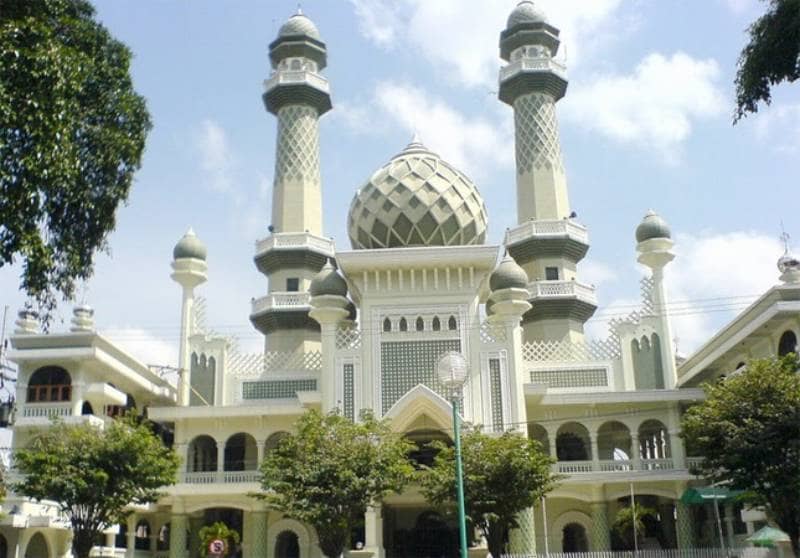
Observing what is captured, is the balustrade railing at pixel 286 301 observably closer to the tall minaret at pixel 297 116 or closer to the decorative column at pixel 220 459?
the tall minaret at pixel 297 116

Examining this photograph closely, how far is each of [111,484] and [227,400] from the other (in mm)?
10821

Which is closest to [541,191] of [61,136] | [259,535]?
[259,535]

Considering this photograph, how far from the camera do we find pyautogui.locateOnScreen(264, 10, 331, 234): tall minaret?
41125mm

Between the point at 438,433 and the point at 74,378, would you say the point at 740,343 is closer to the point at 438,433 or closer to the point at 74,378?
the point at 438,433

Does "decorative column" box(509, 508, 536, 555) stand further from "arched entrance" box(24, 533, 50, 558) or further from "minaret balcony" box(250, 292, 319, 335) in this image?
"arched entrance" box(24, 533, 50, 558)

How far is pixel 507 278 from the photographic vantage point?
105 feet

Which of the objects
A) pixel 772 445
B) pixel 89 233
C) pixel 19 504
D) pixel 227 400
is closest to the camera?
pixel 89 233

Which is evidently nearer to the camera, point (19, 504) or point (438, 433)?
point (19, 504)

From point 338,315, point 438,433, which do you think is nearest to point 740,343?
point 438,433

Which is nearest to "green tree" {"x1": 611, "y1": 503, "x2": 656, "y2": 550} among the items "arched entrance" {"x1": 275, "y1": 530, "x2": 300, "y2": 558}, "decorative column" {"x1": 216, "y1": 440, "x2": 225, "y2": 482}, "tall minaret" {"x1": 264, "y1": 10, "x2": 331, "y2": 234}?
"arched entrance" {"x1": 275, "y1": 530, "x2": 300, "y2": 558}

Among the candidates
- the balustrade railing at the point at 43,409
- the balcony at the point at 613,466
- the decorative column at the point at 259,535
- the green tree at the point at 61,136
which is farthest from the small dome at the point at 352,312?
the green tree at the point at 61,136

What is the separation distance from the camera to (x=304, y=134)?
139ft

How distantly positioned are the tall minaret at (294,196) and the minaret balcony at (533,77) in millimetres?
8463

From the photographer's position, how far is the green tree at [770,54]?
13.0m
